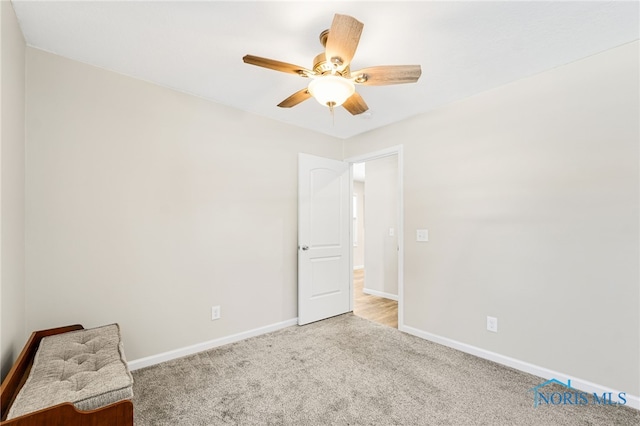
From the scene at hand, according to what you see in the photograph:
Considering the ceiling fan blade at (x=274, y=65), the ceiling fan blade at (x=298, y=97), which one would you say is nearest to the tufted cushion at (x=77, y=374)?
the ceiling fan blade at (x=274, y=65)

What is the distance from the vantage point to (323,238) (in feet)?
12.1

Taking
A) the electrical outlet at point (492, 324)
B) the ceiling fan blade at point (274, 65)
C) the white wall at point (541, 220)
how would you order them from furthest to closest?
1. the electrical outlet at point (492, 324)
2. the white wall at point (541, 220)
3. the ceiling fan blade at point (274, 65)

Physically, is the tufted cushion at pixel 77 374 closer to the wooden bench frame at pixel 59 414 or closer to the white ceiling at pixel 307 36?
the wooden bench frame at pixel 59 414

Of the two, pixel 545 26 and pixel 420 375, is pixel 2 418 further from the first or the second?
pixel 545 26

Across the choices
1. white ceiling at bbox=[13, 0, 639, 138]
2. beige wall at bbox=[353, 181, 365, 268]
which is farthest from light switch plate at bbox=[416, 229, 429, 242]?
beige wall at bbox=[353, 181, 365, 268]

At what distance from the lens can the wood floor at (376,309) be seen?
366 centimetres

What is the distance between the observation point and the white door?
3.48m

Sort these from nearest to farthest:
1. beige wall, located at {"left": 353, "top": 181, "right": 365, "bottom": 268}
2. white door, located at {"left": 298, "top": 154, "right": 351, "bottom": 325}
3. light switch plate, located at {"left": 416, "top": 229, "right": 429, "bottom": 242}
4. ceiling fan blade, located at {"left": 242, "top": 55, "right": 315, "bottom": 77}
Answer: ceiling fan blade, located at {"left": 242, "top": 55, "right": 315, "bottom": 77}
light switch plate, located at {"left": 416, "top": 229, "right": 429, "bottom": 242}
white door, located at {"left": 298, "top": 154, "right": 351, "bottom": 325}
beige wall, located at {"left": 353, "top": 181, "right": 365, "bottom": 268}

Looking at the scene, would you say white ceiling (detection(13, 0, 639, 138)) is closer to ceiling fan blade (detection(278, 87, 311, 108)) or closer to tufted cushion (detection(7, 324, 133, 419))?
ceiling fan blade (detection(278, 87, 311, 108))

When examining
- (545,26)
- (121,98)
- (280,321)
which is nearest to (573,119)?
(545,26)

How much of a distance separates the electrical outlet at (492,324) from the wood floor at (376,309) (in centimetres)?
110

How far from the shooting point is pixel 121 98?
7.69 ft

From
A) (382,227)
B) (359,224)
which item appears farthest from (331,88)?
(359,224)

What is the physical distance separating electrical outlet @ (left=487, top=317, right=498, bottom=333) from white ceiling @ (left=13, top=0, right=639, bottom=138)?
2098 mm
